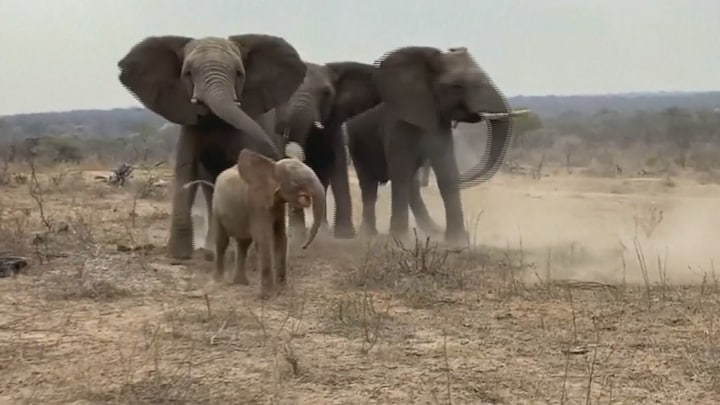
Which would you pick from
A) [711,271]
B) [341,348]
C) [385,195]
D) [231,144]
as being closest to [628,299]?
[711,271]

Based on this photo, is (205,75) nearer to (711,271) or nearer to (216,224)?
(216,224)

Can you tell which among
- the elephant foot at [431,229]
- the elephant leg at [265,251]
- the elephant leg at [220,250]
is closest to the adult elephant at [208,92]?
the elephant leg at [220,250]

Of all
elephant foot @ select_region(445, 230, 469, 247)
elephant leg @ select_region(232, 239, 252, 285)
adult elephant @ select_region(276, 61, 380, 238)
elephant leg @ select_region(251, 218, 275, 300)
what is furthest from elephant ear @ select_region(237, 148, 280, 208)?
adult elephant @ select_region(276, 61, 380, 238)

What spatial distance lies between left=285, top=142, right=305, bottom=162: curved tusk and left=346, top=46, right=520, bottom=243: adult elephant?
107cm

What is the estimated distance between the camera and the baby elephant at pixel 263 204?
652 centimetres

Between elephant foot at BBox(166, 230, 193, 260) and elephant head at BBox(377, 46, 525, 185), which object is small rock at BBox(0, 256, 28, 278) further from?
elephant head at BBox(377, 46, 525, 185)

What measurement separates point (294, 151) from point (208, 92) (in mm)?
1627

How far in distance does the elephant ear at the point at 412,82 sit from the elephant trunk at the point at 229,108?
2395 mm

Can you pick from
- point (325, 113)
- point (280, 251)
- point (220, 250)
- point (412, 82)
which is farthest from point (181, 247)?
point (412, 82)

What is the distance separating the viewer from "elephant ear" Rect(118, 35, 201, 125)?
9.10m

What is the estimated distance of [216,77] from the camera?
838 centimetres

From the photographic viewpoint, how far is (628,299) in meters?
6.61

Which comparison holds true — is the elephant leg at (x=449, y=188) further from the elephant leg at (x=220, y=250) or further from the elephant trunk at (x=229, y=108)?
the elephant leg at (x=220, y=250)

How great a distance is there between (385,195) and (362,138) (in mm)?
4390
